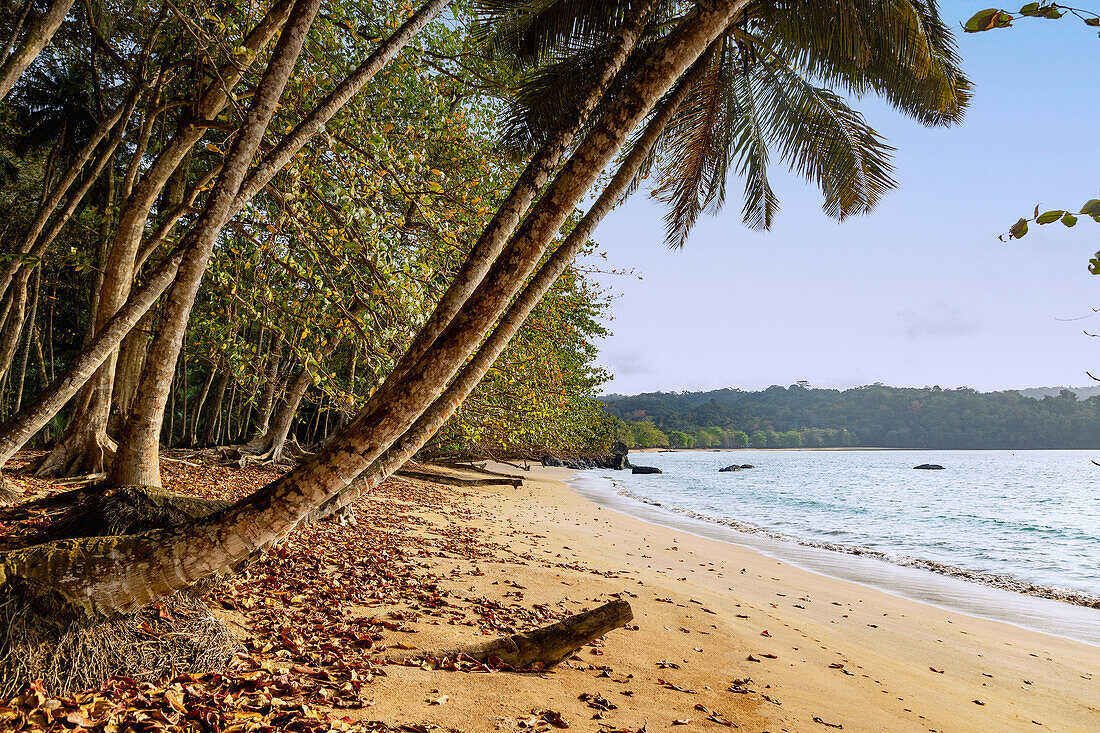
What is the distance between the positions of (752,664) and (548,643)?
Answer: 199cm

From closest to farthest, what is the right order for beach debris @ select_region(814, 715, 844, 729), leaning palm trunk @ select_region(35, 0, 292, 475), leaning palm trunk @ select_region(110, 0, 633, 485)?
leaning palm trunk @ select_region(110, 0, 633, 485)
beach debris @ select_region(814, 715, 844, 729)
leaning palm trunk @ select_region(35, 0, 292, 475)

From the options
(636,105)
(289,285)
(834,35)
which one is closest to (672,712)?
(636,105)

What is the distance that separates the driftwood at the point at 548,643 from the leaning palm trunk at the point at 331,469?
1783 mm

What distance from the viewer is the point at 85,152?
951 cm

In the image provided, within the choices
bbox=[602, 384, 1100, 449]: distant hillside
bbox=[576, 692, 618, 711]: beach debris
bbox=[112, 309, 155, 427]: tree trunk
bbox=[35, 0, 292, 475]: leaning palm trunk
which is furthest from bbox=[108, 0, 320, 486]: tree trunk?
bbox=[602, 384, 1100, 449]: distant hillside

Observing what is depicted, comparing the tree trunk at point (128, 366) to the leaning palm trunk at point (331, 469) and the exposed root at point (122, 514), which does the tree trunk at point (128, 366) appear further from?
the leaning palm trunk at point (331, 469)

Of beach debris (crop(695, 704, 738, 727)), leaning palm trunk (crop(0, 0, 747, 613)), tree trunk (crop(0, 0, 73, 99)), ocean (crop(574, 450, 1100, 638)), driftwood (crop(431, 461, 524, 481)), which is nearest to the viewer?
leaning palm trunk (crop(0, 0, 747, 613))

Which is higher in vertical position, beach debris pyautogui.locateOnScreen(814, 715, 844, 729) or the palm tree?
the palm tree

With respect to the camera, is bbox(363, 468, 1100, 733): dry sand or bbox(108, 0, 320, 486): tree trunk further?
bbox(108, 0, 320, 486): tree trunk

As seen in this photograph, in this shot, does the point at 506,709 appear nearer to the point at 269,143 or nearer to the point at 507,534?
the point at 269,143

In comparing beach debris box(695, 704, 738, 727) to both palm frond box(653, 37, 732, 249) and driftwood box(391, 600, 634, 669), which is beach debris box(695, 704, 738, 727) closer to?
driftwood box(391, 600, 634, 669)

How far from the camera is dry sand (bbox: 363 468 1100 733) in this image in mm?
3729

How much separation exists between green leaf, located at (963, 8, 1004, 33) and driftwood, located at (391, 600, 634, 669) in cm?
394

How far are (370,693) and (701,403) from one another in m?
143
